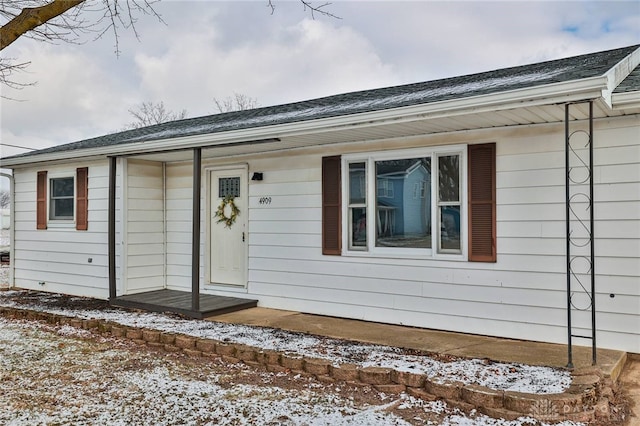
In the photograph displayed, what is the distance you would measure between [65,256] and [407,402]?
23.6ft

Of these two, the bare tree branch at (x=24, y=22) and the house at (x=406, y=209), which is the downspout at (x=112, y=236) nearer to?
the house at (x=406, y=209)

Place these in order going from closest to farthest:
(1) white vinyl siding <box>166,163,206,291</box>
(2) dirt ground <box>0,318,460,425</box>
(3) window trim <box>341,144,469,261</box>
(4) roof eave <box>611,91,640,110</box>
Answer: (2) dirt ground <box>0,318,460,425</box> → (4) roof eave <box>611,91,640,110</box> → (3) window trim <box>341,144,469,261</box> → (1) white vinyl siding <box>166,163,206,291</box>

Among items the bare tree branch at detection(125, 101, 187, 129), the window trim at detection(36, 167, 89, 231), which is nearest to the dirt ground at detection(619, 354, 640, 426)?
the window trim at detection(36, 167, 89, 231)

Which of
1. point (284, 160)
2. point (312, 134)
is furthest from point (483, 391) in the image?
point (284, 160)

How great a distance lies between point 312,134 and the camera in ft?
→ 18.1

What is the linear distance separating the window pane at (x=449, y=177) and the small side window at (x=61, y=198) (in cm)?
639

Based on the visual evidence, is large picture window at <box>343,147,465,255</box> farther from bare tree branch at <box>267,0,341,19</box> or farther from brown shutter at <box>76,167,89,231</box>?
brown shutter at <box>76,167,89,231</box>

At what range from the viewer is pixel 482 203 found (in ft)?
16.7

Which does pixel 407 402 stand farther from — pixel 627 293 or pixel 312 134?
pixel 312 134

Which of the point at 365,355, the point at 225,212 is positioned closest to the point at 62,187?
the point at 225,212

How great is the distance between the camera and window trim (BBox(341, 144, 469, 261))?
5203mm

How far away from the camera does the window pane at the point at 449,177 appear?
527 centimetres

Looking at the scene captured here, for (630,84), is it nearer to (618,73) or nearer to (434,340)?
(618,73)

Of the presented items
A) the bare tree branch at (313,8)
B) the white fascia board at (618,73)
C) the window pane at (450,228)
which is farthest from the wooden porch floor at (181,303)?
the white fascia board at (618,73)
